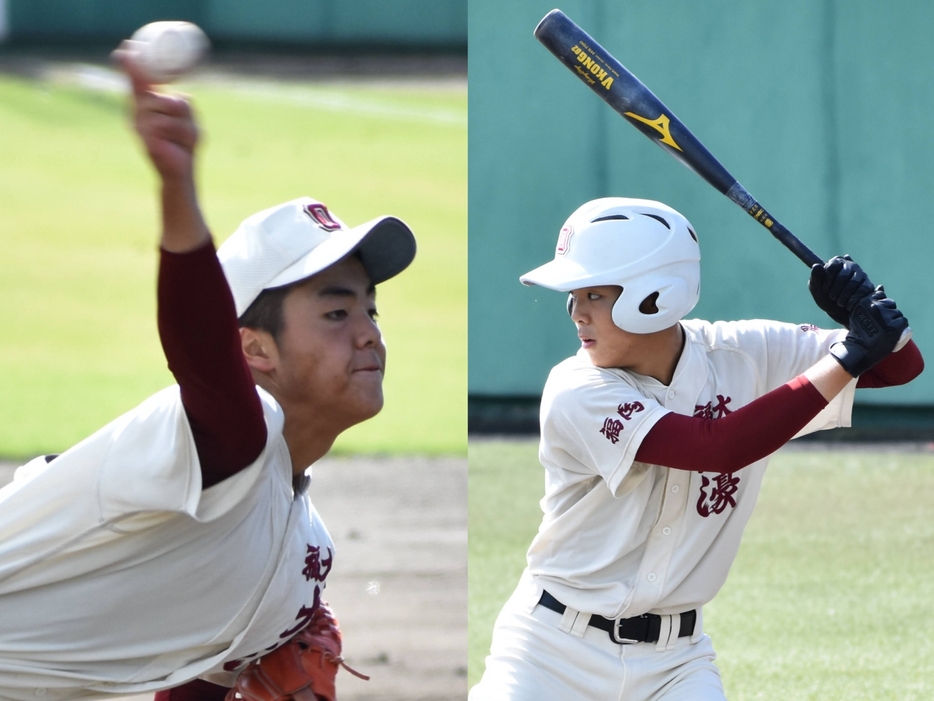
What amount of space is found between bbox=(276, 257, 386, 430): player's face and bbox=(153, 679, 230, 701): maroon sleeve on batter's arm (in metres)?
0.74

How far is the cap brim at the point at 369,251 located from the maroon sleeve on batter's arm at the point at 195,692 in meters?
0.93

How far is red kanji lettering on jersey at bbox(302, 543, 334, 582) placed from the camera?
242cm

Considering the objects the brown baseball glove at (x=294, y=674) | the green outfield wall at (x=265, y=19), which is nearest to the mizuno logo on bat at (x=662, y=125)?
the brown baseball glove at (x=294, y=674)

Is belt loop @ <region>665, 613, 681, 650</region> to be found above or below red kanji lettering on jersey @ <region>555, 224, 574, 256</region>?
below

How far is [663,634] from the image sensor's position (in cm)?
272

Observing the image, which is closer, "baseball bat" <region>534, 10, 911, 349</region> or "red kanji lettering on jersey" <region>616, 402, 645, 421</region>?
"red kanji lettering on jersey" <region>616, 402, 645, 421</region>

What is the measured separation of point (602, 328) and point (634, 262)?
A: 6.8 inches

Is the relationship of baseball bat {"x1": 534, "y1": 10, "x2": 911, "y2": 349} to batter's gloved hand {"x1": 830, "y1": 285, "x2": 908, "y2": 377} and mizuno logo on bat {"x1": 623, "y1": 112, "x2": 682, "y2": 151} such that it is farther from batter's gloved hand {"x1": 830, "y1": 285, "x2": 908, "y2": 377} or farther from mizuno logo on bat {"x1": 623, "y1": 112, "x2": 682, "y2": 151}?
batter's gloved hand {"x1": 830, "y1": 285, "x2": 908, "y2": 377}

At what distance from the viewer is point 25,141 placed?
2194 centimetres

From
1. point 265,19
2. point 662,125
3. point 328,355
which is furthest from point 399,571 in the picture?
point 265,19

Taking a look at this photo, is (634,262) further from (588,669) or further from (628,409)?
(588,669)

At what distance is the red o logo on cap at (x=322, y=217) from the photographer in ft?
7.85

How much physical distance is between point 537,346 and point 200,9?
10.6 meters

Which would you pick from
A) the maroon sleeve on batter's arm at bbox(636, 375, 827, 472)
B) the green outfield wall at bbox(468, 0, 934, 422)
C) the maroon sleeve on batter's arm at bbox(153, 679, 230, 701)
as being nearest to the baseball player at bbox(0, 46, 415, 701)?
the maroon sleeve on batter's arm at bbox(153, 679, 230, 701)
